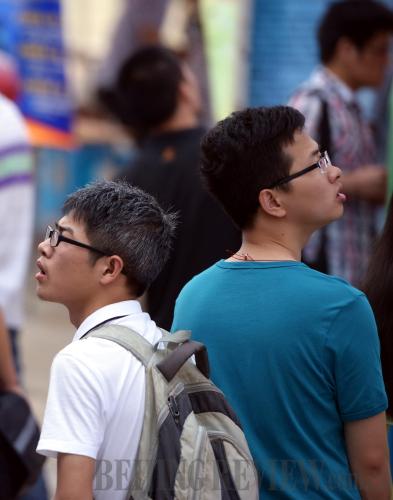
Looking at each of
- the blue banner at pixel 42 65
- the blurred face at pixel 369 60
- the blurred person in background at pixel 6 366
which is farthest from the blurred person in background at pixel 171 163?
the blue banner at pixel 42 65

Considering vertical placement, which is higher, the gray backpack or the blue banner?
the gray backpack

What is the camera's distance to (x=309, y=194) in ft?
8.80

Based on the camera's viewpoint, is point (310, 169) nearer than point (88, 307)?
No

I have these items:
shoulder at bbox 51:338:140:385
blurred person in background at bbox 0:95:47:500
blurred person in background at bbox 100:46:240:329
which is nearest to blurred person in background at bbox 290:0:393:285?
blurred person in background at bbox 100:46:240:329

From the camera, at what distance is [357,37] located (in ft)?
16.6

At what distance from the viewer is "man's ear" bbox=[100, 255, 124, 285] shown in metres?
2.55

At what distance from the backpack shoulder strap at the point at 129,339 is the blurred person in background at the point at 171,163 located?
1637 millimetres

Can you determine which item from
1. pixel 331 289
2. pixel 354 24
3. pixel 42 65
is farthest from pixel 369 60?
pixel 42 65

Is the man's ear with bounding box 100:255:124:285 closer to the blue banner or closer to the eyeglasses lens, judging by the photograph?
the eyeglasses lens

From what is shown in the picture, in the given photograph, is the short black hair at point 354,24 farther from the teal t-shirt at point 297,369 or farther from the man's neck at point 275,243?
the teal t-shirt at point 297,369

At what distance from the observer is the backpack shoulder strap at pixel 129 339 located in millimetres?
2396

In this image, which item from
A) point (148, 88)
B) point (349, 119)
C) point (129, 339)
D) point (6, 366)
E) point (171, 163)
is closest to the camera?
point (129, 339)

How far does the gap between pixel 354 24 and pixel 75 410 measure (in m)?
3.21

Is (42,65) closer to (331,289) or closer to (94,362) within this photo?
(331,289)
